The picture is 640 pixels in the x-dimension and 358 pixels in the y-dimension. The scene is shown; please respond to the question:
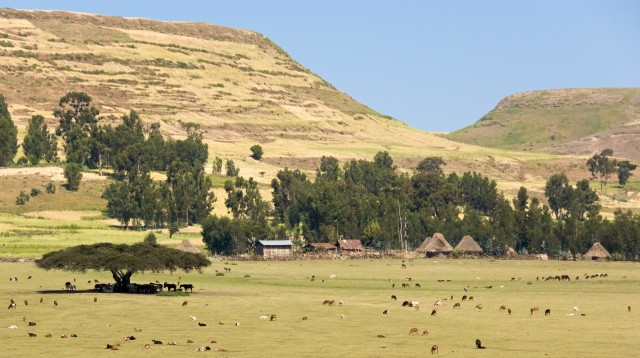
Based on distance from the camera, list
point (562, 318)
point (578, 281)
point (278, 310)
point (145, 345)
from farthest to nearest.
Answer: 1. point (578, 281)
2. point (278, 310)
3. point (562, 318)
4. point (145, 345)

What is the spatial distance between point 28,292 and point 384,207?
99904mm

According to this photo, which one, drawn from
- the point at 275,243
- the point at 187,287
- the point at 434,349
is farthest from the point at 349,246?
the point at 434,349

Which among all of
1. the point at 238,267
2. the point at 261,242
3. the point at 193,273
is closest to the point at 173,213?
the point at 261,242

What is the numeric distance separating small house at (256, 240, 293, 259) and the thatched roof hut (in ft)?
61.6

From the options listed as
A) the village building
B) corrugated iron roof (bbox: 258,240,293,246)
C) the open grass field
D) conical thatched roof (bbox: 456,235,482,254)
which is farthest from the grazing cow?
conical thatched roof (bbox: 456,235,482,254)

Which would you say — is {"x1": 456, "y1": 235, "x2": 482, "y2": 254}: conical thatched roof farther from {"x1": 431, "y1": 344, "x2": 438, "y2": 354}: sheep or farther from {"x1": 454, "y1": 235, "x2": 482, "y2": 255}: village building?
{"x1": 431, "y1": 344, "x2": 438, "y2": 354}: sheep

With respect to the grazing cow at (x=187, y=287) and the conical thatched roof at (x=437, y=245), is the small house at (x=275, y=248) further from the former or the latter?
the grazing cow at (x=187, y=287)

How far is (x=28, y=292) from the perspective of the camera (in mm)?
86062

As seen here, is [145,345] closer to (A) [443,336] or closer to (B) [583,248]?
(A) [443,336]

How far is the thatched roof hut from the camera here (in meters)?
163

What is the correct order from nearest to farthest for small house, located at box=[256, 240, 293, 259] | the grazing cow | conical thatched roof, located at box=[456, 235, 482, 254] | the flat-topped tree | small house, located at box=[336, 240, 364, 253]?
the flat-topped tree → the grazing cow → small house, located at box=[256, 240, 293, 259] → conical thatched roof, located at box=[456, 235, 482, 254] → small house, located at box=[336, 240, 364, 253]

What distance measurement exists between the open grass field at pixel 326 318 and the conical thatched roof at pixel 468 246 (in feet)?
174

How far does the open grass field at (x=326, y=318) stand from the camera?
5291 centimetres

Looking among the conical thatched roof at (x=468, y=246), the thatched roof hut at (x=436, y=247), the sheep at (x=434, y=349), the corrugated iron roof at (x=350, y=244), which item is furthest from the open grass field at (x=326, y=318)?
the corrugated iron roof at (x=350, y=244)
